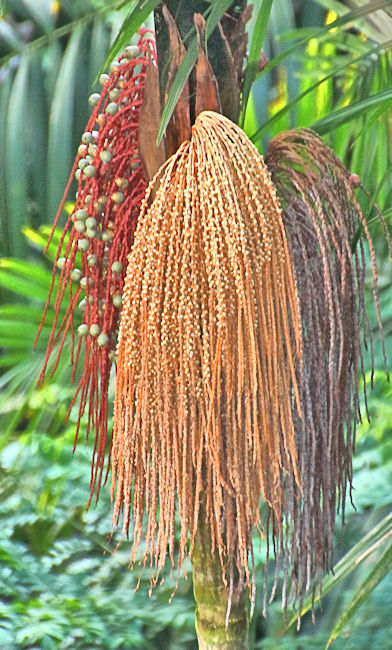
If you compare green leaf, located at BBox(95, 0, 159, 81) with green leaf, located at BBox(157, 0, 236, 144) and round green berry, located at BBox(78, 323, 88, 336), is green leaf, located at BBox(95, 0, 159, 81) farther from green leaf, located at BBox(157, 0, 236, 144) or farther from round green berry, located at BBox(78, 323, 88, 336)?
round green berry, located at BBox(78, 323, 88, 336)

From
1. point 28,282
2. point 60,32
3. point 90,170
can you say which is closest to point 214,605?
point 90,170

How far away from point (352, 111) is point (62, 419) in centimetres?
83

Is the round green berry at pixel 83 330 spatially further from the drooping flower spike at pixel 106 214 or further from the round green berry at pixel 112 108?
the round green berry at pixel 112 108

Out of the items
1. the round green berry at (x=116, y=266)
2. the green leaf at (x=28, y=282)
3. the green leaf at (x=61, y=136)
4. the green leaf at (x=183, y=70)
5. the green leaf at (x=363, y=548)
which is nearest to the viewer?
the green leaf at (x=183, y=70)

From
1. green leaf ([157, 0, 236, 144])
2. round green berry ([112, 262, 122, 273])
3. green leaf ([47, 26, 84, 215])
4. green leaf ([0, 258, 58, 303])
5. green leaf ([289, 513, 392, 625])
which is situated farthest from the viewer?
green leaf ([47, 26, 84, 215])

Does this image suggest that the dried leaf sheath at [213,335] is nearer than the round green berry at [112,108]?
Yes

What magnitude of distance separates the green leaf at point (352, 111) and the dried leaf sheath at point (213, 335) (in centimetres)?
12

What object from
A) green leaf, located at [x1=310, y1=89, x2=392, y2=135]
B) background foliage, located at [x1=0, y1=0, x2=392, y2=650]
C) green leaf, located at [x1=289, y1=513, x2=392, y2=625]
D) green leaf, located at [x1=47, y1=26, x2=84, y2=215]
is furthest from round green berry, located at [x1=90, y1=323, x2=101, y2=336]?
green leaf, located at [x1=47, y1=26, x2=84, y2=215]

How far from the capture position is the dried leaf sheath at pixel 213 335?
1.63 ft

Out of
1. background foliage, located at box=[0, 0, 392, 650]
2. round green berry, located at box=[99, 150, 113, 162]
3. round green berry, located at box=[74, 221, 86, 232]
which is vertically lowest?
background foliage, located at box=[0, 0, 392, 650]

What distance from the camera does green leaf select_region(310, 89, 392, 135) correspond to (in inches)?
22.7

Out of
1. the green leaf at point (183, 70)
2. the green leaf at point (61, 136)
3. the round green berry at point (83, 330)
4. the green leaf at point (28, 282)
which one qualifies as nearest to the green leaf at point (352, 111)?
the green leaf at point (183, 70)

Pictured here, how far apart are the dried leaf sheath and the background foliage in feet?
1.98

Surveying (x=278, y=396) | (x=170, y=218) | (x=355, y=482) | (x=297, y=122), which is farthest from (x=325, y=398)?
(x=355, y=482)
